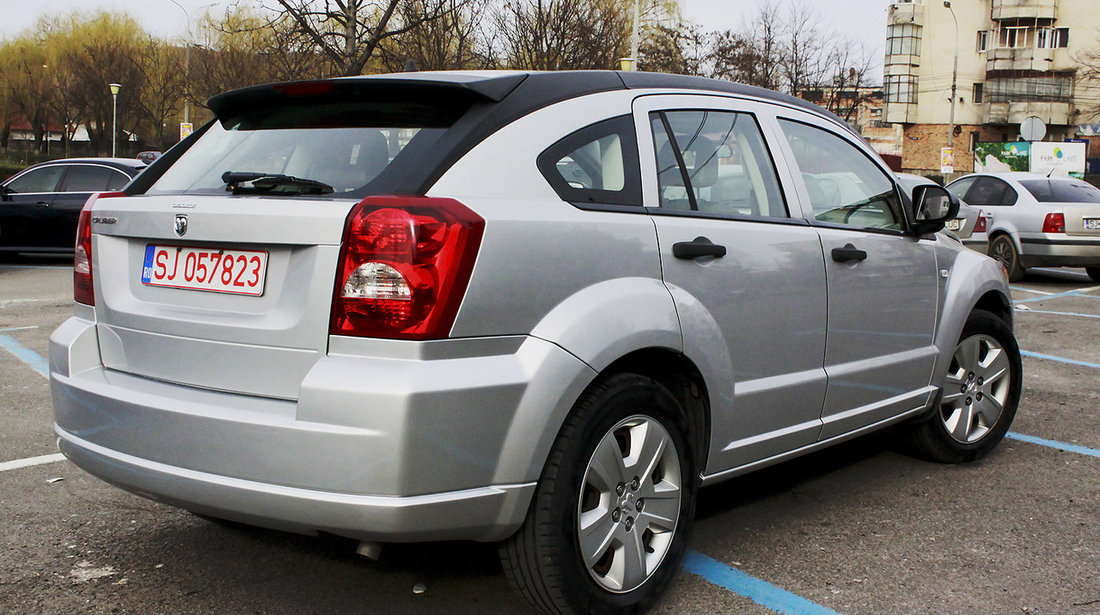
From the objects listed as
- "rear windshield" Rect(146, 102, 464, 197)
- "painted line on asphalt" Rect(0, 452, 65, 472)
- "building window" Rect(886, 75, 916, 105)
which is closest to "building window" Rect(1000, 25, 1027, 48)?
"building window" Rect(886, 75, 916, 105)

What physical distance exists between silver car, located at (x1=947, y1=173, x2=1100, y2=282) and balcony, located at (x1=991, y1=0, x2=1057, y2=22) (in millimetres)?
50774

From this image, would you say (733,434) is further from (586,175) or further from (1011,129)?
(1011,129)

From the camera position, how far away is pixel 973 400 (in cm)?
504

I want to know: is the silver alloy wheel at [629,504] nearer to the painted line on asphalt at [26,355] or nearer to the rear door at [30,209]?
the painted line on asphalt at [26,355]

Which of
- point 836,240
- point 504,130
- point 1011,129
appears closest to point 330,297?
point 504,130

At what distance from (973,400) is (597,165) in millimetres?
2766

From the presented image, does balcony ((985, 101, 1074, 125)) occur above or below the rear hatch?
above

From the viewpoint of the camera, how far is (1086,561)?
3779mm

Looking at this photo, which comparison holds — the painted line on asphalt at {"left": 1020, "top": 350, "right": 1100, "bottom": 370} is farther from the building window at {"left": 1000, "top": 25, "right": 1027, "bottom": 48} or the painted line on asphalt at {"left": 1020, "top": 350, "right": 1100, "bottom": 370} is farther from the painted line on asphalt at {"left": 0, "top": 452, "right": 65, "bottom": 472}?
the building window at {"left": 1000, "top": 25, "right": 1027, "bottom": 48}

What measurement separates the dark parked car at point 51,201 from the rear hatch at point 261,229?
12346 millimetres

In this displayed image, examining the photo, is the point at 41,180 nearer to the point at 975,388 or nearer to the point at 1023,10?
the point at 975,388

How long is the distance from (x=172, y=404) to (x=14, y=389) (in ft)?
13.7

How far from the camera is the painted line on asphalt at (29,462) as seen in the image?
4.70 meters

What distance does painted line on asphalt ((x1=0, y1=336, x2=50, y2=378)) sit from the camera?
7043 millimetres
